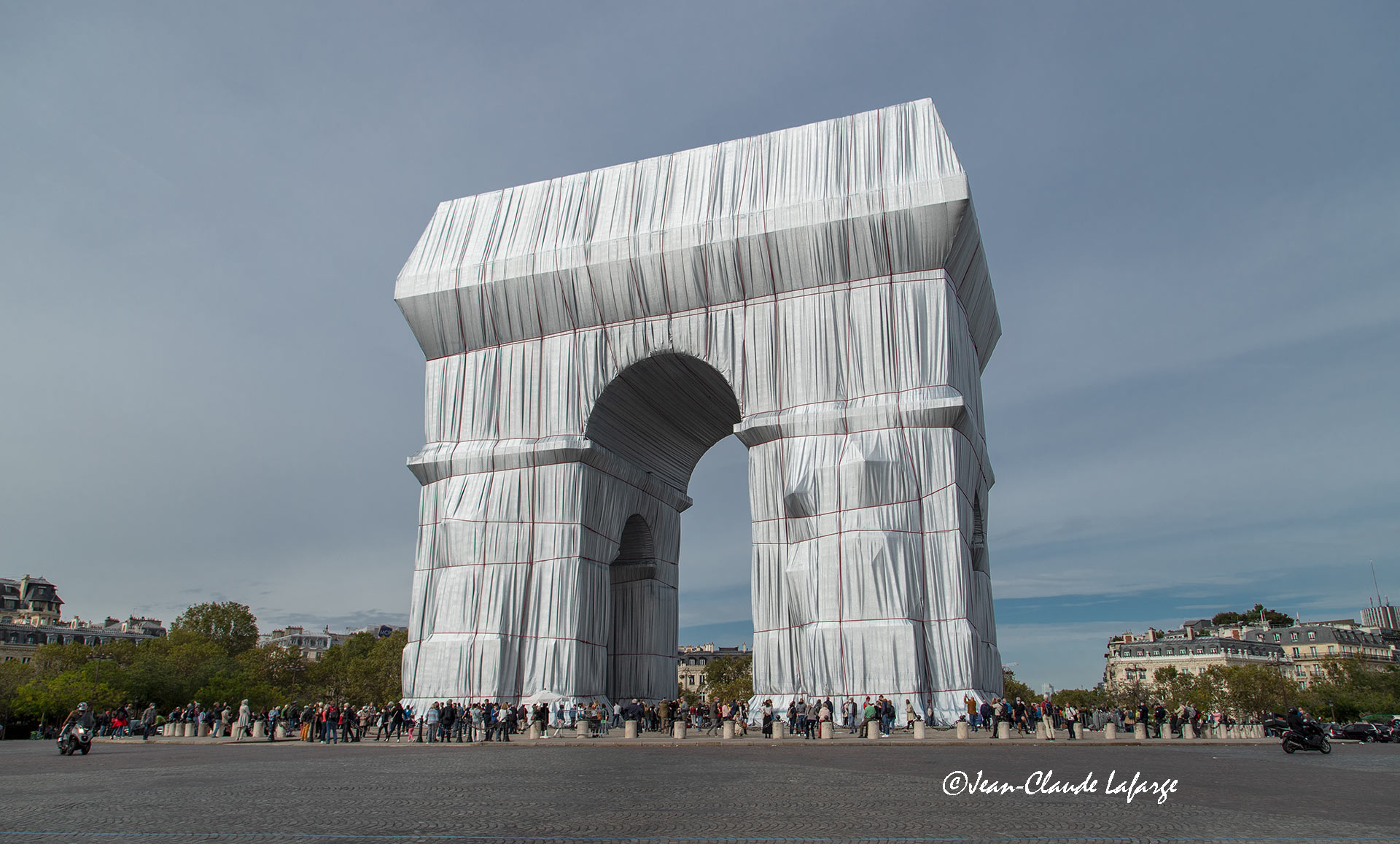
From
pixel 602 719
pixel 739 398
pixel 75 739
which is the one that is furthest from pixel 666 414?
pixel 75 739

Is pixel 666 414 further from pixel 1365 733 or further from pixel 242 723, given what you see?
pixel 1365 733

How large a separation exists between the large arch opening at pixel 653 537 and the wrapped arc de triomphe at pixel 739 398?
16 centimetres

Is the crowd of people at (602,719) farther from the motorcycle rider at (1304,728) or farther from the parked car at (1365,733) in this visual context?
the motorcycle rider at (1304,728)

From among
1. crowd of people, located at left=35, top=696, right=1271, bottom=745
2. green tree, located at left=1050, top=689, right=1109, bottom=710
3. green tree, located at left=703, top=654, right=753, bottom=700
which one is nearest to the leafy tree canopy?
green tree, located at left=1050, top=689, right=1109, bottom=710

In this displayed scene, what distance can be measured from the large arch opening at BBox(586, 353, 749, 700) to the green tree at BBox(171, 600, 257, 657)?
1725 inches

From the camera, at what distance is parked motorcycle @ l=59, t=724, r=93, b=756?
719 inches

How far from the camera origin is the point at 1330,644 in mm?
84312

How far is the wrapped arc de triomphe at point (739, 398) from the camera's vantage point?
934 inches

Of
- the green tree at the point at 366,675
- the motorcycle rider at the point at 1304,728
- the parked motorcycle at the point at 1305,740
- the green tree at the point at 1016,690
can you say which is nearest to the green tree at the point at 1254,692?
the green tree at the point at 1016,690

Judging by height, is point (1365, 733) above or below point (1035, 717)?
below

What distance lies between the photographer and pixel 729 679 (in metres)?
84.6

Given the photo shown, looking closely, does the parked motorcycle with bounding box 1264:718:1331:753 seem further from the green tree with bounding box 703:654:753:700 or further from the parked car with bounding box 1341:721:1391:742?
the green tree with bounding box 703:654:753:700

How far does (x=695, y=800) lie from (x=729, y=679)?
78.4 meters

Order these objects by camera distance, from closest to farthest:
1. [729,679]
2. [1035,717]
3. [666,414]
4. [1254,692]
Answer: [1035,717]
[666,414]
[1254,692]
[729,679]
